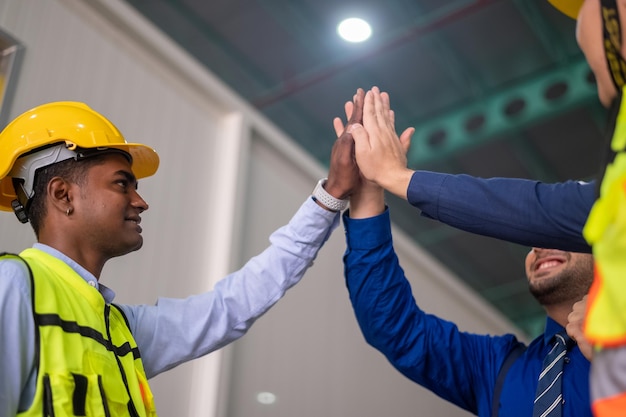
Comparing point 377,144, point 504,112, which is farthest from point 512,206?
point 504,112

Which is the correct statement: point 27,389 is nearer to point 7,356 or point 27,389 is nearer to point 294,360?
point 7,356

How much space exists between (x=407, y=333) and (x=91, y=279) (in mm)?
1389

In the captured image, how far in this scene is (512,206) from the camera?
1835 mm

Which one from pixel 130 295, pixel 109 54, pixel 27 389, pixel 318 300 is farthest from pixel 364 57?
pixel 27 389

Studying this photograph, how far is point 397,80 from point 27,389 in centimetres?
643

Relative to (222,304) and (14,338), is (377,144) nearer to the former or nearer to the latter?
(222,304)

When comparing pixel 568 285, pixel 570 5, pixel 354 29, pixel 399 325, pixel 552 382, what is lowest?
pixel 552 382

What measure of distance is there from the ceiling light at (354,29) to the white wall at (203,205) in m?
2.95

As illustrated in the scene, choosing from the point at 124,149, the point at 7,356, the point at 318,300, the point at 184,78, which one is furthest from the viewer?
the point at 318,300

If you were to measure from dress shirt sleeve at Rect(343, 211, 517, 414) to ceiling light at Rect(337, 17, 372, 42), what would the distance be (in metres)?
4.32

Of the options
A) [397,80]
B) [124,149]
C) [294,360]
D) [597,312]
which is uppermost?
[397,80]

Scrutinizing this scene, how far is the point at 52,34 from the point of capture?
123 inches

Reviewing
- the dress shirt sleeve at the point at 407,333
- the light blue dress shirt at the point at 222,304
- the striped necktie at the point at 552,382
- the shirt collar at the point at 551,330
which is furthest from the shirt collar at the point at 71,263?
the shirt collar at the point at 551,330

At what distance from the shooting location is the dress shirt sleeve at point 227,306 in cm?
237
